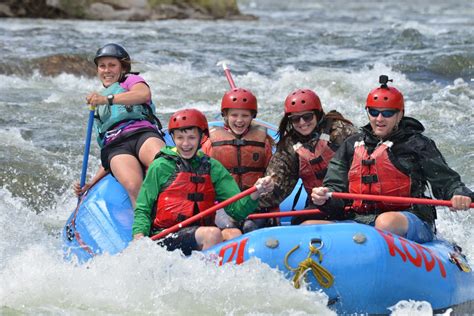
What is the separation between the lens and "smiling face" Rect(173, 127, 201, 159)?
5.26 metres

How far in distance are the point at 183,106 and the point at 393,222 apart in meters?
7.33

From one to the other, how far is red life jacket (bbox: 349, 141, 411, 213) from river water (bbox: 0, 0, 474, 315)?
74 centimetres

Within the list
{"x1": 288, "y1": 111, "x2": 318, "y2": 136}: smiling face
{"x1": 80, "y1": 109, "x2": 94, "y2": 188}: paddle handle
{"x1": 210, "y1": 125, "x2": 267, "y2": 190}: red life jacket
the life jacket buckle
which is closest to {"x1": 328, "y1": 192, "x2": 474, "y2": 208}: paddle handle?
the life jacket buckle

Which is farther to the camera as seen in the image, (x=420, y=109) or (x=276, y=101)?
(x=276, y=101)

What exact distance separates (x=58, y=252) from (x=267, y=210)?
1356mm

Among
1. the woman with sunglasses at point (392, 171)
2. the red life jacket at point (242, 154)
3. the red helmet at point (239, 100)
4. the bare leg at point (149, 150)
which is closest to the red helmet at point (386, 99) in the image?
the woman with sunglasses at point (392, 171)

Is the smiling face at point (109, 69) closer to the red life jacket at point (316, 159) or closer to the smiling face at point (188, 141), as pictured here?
the smiling face at point (188, 141)

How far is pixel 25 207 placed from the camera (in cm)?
797

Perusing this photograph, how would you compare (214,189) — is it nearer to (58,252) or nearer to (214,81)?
(58,252)

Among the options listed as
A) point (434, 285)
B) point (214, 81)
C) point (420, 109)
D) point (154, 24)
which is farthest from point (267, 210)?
point (154, 24)

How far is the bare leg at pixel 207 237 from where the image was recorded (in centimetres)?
511

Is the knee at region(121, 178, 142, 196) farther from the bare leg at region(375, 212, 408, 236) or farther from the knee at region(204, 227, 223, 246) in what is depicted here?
the bare leg at region(375, 212, 408, 236)

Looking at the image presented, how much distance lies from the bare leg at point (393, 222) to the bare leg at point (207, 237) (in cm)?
89

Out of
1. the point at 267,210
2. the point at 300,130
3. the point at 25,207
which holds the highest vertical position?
the point at 300,130
